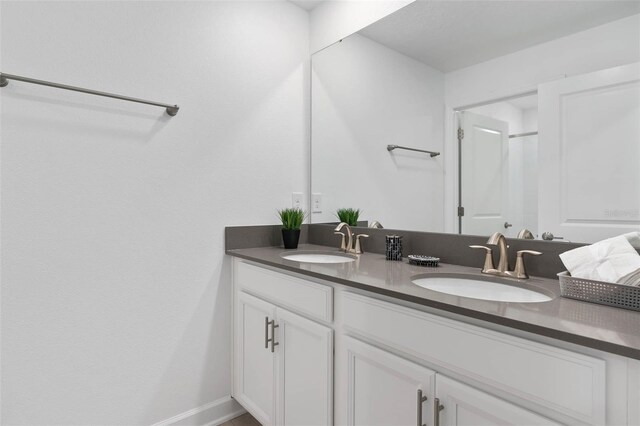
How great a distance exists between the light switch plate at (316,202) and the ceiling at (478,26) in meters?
0.88

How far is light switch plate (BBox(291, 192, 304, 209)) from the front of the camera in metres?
2.04

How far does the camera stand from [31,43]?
1.25m

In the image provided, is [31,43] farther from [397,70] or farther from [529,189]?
[529,189]

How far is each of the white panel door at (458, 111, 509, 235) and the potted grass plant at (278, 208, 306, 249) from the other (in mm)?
856

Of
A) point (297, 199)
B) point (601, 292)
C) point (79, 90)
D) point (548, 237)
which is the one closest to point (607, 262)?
point (601, 292)

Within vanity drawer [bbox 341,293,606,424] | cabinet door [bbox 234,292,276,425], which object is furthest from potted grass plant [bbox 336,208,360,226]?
vanity drawer [bbox 341,293,606,424]

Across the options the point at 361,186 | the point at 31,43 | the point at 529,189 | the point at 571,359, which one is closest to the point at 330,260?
the point at 361,186

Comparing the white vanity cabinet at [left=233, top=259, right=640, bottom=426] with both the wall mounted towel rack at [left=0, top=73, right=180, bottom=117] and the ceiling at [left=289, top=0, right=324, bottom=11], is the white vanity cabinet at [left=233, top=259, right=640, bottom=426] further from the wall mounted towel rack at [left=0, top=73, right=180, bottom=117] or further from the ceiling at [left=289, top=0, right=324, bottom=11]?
the ceiling at [left=289, top=0, right=324, bottom=11]

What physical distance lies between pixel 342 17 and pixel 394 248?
1.31m

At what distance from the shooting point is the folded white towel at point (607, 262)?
84 cm

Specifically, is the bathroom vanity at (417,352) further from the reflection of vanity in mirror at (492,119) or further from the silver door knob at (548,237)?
the reflection of vanity in mirror at (492,119)

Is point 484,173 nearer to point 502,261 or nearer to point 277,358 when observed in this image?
point 502,261

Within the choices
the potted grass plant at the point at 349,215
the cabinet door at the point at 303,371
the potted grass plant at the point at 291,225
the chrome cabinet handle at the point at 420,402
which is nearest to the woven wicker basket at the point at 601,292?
the chrome cabinet handle at the point at 420,402

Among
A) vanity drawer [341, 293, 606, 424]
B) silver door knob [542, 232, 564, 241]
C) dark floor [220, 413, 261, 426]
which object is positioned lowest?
dark floor [220, 413, 261, 426]
